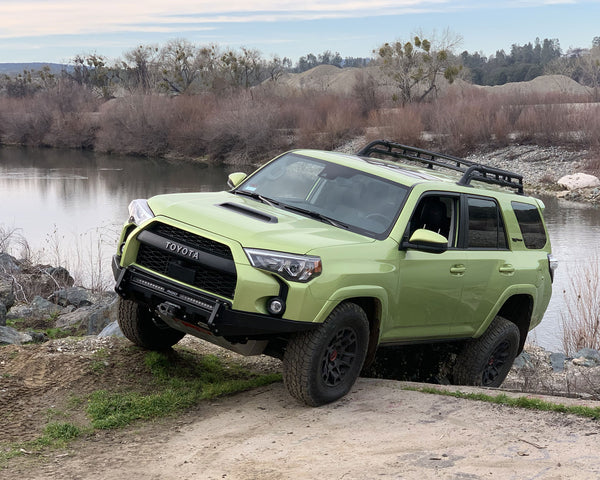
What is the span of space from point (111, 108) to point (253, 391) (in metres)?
57.3

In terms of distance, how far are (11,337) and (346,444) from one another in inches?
216

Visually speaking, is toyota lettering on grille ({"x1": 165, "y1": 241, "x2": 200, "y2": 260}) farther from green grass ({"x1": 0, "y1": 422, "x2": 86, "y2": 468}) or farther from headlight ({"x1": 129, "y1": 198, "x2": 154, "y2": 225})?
green grass ({"x1": 0, "y1": 422, "x2": 86, "y2": 468})

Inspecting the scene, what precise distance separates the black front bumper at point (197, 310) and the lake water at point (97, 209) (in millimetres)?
10432

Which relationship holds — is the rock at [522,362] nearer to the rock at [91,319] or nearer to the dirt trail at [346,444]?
the dirt trail at [346,444]

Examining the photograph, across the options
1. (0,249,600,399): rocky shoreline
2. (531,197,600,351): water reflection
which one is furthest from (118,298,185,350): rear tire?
(531,197,600,351): water reflection

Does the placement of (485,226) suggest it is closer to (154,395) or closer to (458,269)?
(458,269)

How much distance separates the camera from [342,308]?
6.17m

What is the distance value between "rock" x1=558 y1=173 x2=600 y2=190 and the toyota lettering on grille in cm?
3676

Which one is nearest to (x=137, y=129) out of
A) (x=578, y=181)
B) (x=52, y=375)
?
(x=578, y=181)

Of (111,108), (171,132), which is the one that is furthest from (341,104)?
(111,108)

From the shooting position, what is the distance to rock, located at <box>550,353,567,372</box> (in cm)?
1232

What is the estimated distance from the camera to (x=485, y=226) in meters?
7.75

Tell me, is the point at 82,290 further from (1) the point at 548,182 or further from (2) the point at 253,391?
(1) the point at 548,182

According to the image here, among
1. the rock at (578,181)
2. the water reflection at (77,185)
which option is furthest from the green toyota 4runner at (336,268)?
the rock at (578,181)
